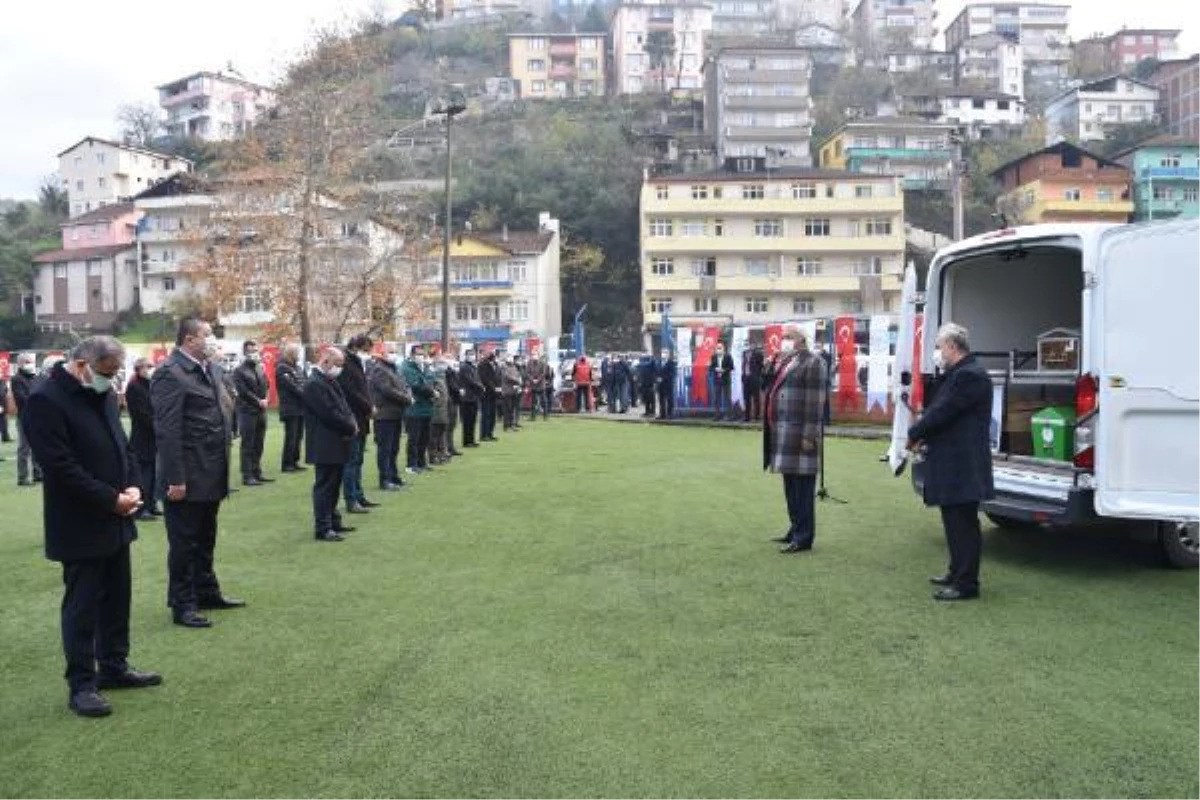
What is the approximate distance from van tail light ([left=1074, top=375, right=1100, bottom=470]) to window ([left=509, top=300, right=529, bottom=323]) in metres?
58.4

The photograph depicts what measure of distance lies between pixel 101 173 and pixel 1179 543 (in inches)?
3827

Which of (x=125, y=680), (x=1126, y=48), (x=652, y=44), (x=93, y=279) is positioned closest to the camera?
(x=125, y=680)

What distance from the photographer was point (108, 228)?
76062 mm

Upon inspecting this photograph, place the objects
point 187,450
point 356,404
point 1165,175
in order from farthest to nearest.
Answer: point 1165,175, point 356,404, point 187,450

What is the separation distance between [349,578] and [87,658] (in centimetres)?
293

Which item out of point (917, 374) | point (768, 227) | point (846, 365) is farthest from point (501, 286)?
point (917, 374)

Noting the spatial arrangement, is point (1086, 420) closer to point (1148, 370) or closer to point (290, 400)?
point (1148, 370)

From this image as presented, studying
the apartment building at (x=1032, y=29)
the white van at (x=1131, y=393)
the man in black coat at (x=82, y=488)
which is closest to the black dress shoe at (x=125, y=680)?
the man in black coat at (x=82, y=488)

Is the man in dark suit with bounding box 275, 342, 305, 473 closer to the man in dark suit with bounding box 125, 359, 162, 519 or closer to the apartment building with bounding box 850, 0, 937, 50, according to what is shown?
the man in dark suit with bounding box 125, 359, 162, 519

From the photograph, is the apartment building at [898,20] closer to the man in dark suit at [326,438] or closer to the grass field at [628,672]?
the man in dark suit at [326,438]

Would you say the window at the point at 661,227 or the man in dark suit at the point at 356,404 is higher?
the window at the point at 661,227

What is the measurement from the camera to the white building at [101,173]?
89.1 metres

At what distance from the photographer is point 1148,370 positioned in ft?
23.0

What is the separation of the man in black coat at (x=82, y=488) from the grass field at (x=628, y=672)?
39cm
